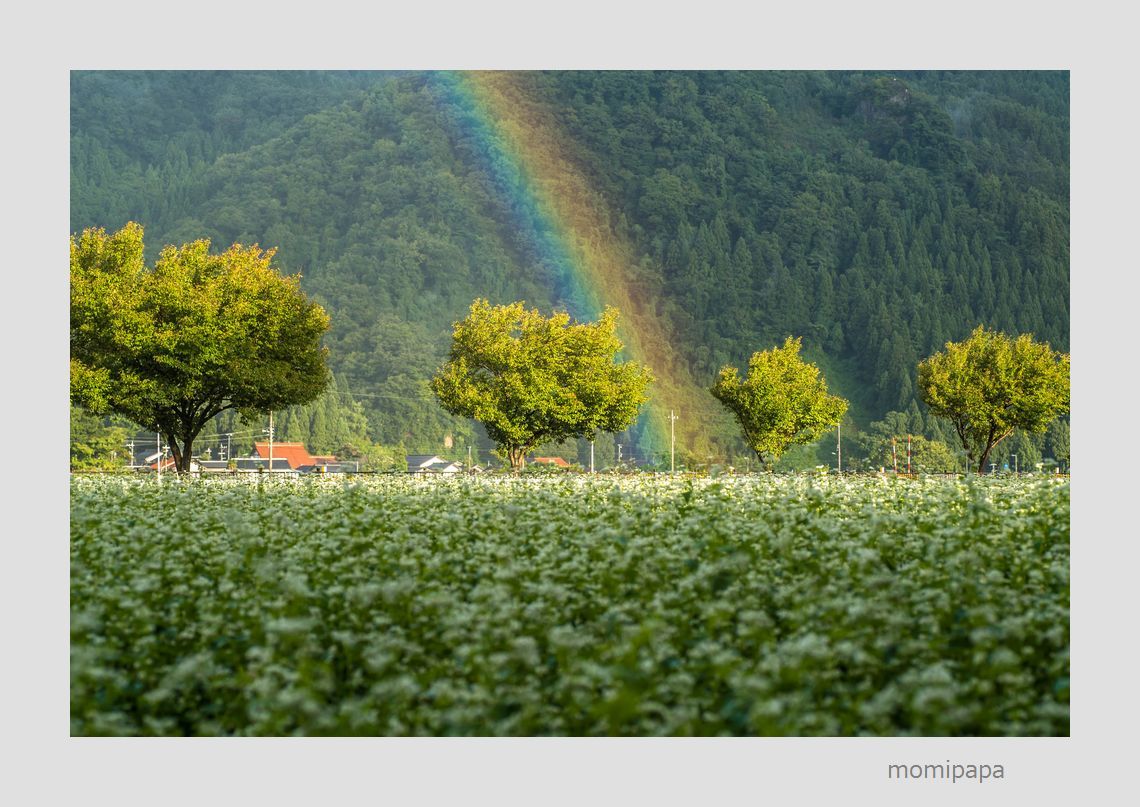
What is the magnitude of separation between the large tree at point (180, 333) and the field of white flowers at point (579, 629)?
26.1 m

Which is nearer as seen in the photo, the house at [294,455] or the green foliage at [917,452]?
the green foliage at [917,452]

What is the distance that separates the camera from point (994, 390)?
71.8m

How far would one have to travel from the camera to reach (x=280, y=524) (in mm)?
18828

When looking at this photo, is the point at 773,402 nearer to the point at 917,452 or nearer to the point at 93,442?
the point at 93,442

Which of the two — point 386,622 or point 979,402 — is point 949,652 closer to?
point 386,622

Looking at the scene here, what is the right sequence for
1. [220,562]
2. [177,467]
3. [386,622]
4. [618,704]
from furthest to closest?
[177,467] < [220,562] < [386,622] < [618,704]

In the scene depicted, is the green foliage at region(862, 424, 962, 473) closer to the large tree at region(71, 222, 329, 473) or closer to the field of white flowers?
the large tree at region(71, 222, 329, 473)

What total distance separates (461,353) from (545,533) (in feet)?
162

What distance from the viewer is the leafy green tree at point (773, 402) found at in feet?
255

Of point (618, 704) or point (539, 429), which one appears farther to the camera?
point (539, 429)

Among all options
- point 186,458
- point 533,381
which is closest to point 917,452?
point 533,381

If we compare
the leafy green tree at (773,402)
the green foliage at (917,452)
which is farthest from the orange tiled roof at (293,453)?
the leafy green tree at (773,402)

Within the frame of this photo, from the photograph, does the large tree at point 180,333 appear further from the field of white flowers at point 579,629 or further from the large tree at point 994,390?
the large tree at point 994,390

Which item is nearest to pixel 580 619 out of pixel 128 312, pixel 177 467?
pixel 128 312
